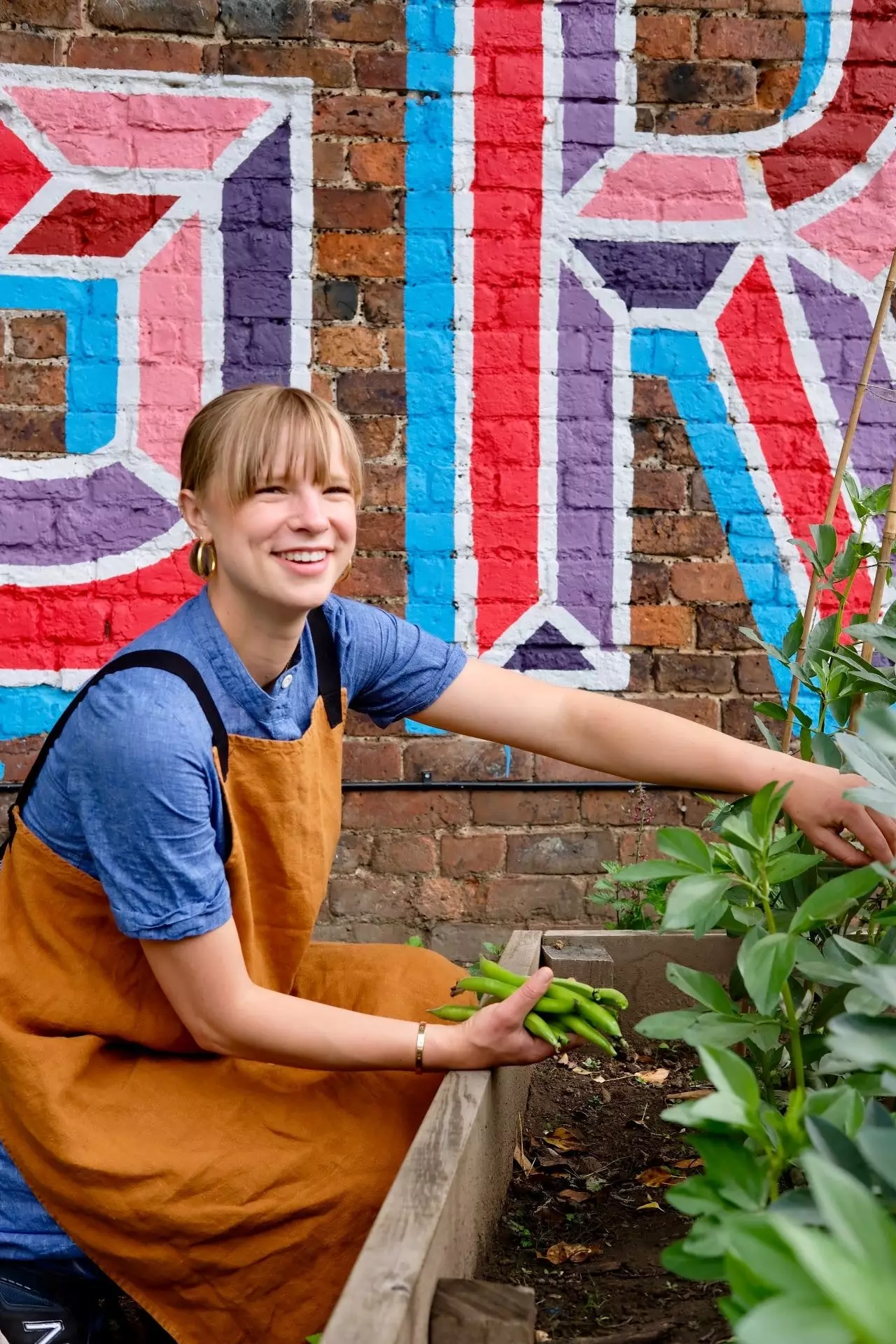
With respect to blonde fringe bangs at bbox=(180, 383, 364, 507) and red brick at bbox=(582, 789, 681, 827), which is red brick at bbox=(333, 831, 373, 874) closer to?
red brick at bbox=(582, 789, 681, 827)

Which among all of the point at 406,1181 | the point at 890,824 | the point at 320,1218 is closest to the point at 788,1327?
the point at 406,1181

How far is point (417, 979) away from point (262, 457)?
80 cm

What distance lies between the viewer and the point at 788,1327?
18.9 inches

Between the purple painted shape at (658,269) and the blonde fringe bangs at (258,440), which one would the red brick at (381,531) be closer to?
the purple painted shape at (658,269)

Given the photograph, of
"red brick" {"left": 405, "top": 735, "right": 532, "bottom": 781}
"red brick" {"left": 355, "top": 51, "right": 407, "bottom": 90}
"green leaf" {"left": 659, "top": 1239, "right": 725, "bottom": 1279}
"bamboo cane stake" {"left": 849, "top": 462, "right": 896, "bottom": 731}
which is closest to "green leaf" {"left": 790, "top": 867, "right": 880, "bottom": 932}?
"green leaf" {"left": 659, "top": 1239, "right": 725, "bottom": 1279}

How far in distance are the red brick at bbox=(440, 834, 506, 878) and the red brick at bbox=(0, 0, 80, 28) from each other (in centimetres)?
222

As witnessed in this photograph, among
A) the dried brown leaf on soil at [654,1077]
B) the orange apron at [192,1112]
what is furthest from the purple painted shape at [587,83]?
the dried brown leaf on soil at [654,1077]

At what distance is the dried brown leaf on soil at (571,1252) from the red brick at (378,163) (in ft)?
8.23

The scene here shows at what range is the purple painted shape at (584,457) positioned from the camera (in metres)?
3.19

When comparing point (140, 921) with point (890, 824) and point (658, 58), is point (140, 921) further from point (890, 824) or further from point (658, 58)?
point (658, 58)

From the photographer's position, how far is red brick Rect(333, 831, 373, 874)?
3.19m

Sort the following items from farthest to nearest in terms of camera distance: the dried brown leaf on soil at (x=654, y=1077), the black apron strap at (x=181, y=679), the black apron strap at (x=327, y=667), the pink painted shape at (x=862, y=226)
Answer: the pink painted shape at (x=862, y=226), the dried brown leaf on soil at (x=654, y=1077), the black apron strap at (x=327, y=667), the black apron strap at (x=181, y=679)

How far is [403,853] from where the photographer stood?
3.20 metres

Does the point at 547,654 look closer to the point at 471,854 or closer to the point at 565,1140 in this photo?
the point at 471,854
